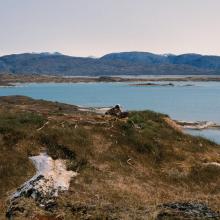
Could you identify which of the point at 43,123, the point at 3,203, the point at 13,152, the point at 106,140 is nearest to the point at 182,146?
the point at 106,140

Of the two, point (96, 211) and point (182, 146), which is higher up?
point (96, 211)

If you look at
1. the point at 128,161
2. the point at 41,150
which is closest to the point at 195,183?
the point at 128,161

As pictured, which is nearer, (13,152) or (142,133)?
(13,152)

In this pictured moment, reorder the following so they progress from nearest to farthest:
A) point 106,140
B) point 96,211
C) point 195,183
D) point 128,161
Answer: point 96,211
point 195,183
point 128,161
point 106,140

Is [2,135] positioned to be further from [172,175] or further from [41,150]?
[172,175]

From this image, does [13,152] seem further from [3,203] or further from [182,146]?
[182,146]

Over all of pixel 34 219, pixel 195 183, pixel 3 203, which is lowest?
pixel 195 183

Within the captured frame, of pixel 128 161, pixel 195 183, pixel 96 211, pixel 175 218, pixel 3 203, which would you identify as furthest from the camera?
pixel 128 161

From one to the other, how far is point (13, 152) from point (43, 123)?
534 centimetres

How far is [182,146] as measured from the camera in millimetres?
32375

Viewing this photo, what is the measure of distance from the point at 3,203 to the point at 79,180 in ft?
17.1

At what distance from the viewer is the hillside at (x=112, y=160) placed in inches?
803

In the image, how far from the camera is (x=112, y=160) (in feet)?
90.8

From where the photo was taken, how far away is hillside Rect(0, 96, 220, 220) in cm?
2039
